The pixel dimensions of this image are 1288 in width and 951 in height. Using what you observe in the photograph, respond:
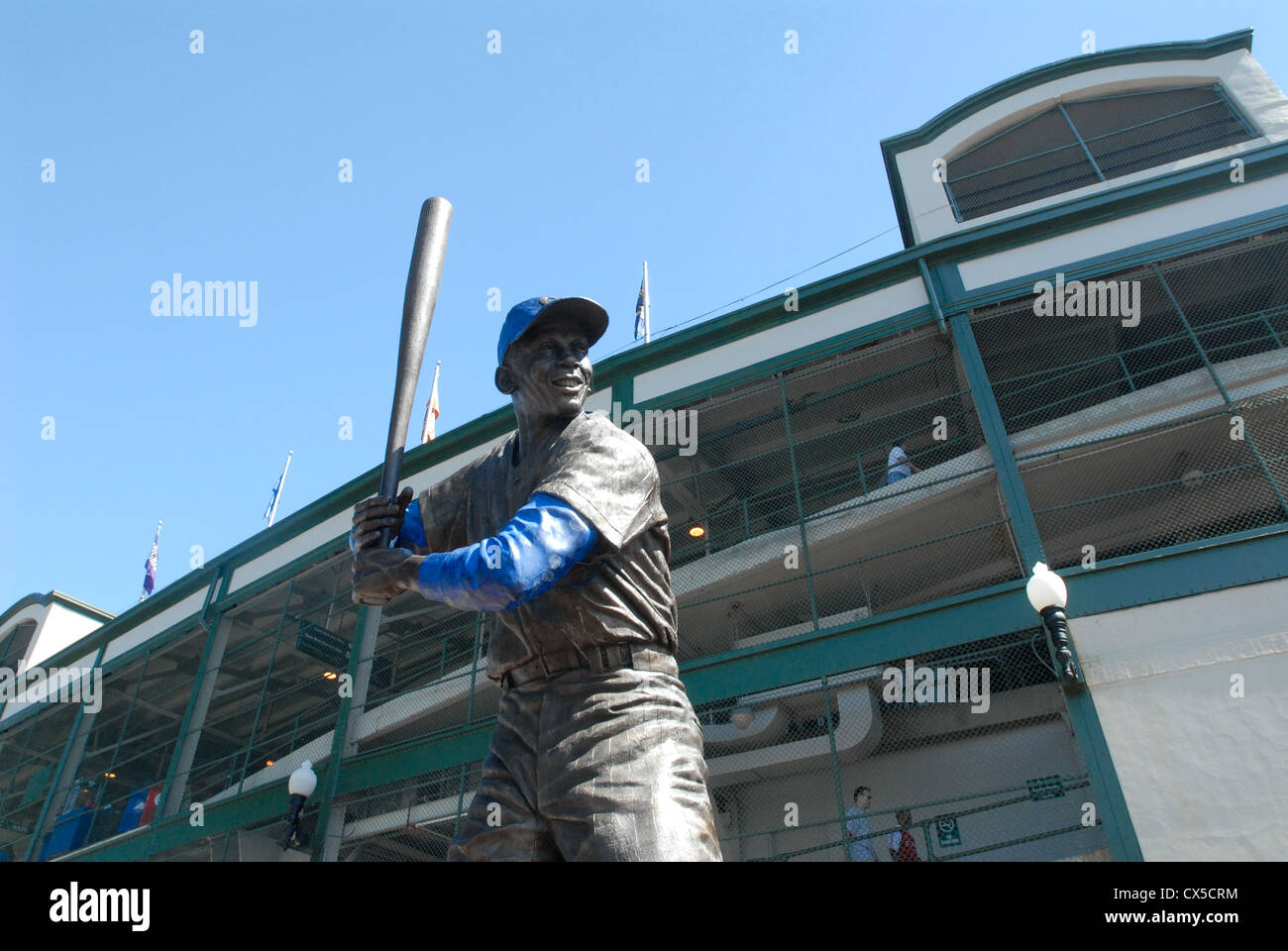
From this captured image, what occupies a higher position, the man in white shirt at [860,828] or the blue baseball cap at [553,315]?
the blue baseball cap at [553,315]

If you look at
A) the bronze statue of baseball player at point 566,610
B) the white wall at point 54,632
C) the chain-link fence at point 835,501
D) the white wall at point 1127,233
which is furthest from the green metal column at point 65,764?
the bronze statue of baseball player at point 566,610

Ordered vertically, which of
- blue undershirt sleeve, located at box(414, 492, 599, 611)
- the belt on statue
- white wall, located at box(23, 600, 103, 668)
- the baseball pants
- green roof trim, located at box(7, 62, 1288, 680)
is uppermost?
white wall, located at box(23, 600, 103, 668)

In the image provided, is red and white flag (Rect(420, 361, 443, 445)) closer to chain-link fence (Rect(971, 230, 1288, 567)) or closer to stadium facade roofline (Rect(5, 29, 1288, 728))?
stadium facade roofline (Rect(5, 29, 1288, 728))

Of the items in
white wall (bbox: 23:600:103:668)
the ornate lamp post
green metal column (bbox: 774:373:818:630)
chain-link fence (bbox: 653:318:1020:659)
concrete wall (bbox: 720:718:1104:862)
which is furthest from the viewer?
white wall (bbox: 23:600:103:668)

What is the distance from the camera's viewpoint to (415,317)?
8.36 feet

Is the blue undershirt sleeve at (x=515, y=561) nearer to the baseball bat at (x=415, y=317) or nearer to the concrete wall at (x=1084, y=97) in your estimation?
the baseball bat at (x=415, y=317)

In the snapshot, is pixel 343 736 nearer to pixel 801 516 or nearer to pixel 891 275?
pixel 801 516

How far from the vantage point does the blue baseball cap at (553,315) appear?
244 cm

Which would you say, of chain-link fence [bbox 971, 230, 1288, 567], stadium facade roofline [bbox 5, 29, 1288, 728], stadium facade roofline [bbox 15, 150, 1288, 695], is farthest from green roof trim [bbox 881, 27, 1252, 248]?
chain-link fence [bbox 971, 230, 1288, 567]

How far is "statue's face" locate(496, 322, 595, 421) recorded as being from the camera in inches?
97.7

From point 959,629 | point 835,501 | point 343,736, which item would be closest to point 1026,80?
point 835,501

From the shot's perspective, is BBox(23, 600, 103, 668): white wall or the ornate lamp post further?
BBox(23, 600, 103, 668): white wall

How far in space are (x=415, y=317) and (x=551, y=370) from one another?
0.41m
